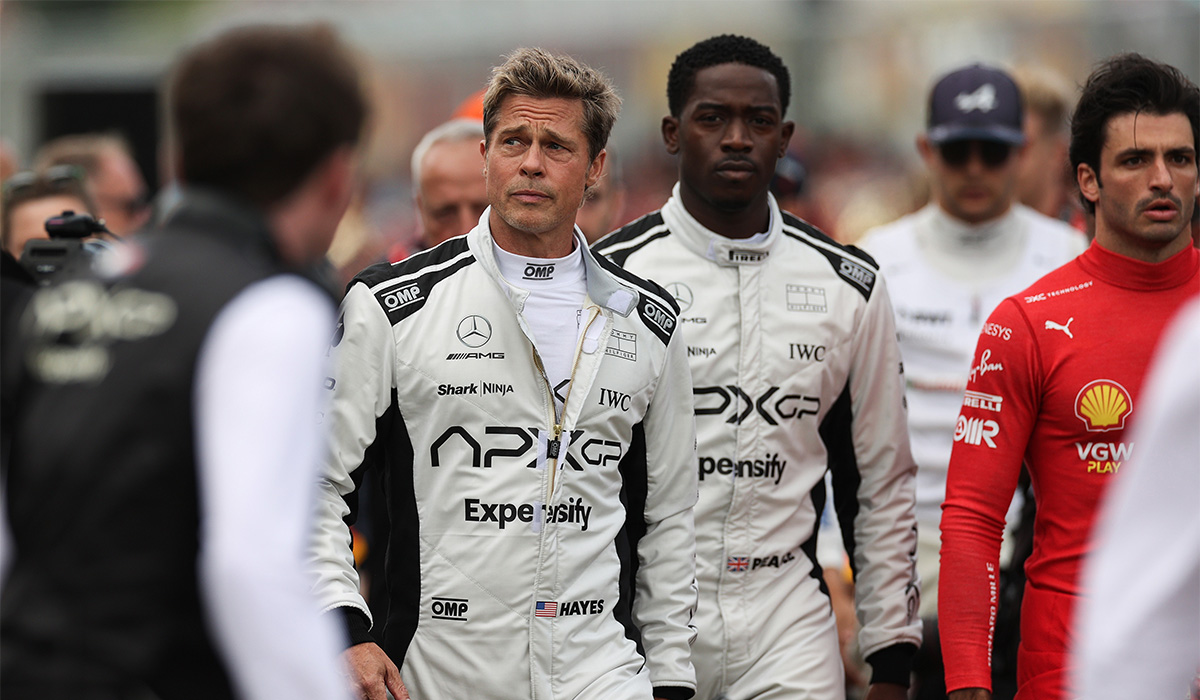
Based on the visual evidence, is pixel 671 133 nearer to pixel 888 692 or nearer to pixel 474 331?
pixel 474 331

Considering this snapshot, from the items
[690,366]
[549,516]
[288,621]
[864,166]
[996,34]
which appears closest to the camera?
[288,621]

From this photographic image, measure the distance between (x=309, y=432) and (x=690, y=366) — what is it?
2.31m

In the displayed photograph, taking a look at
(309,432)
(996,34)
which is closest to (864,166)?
(996,34)

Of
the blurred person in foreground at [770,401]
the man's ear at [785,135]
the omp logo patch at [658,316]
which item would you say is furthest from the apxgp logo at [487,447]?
the man's ear at [785,135]

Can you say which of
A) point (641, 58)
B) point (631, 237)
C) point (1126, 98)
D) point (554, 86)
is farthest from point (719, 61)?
point (641, 58)

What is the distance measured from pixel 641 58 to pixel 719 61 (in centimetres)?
949

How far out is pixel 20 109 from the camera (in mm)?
13539

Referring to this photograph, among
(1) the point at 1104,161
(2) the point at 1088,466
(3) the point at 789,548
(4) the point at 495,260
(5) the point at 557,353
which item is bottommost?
(3) the point at 789,548

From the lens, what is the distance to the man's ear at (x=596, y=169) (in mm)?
4248

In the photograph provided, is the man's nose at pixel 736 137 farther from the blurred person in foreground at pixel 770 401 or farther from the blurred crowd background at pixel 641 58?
the blurred crowd background at pixel 641 58

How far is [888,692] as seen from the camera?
4.65 metres

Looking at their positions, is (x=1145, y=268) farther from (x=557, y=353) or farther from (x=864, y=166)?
(x=864, y=166)

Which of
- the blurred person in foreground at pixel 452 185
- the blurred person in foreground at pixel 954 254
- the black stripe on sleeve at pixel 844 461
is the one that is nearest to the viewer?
the black stripe on sleeve at pixel 844 461

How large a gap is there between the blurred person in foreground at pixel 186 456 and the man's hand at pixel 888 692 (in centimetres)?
267
